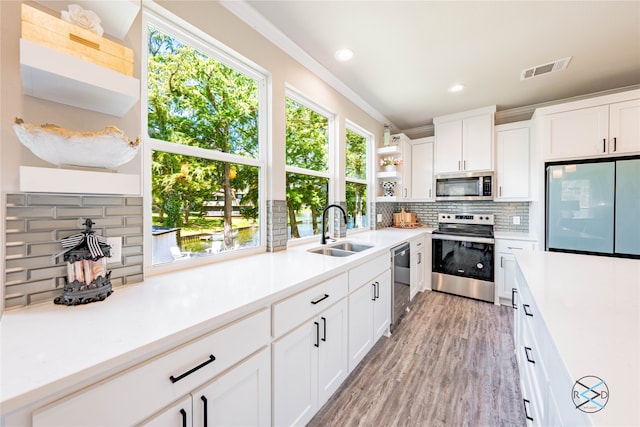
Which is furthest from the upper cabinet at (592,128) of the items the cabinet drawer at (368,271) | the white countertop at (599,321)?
the cabinet drawer at (368,271)

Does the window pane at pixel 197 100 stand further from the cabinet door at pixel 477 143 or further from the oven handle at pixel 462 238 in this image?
the cabinet door at pixel 477 143

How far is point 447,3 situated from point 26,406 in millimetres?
2642

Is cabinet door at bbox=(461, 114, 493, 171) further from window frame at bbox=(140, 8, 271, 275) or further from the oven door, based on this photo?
window frame at bbox=(140, 8, 271, 275)

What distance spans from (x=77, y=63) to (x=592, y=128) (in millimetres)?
4137

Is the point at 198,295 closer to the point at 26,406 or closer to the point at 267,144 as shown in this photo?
the point at 26,406

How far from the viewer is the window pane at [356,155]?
3.30 meters


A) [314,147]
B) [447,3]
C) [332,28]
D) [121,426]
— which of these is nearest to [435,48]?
[447,3]

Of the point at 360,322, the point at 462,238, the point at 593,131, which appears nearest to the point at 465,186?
the point at 462,238

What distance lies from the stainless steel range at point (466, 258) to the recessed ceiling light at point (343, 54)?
2.56m

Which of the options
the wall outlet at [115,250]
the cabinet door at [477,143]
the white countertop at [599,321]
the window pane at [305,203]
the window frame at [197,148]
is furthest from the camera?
the cabinet door at [477,143]

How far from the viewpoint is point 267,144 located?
206cm

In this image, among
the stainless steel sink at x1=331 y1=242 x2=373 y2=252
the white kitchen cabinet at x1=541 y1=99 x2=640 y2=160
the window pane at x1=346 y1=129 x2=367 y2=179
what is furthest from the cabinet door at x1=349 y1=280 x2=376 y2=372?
the white kitchen cabinet at x1=541 y1=99 x2=640 y2=160

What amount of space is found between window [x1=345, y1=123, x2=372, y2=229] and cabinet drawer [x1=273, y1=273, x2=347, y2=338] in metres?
1.70

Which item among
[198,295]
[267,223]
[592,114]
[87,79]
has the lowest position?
[198,295]
